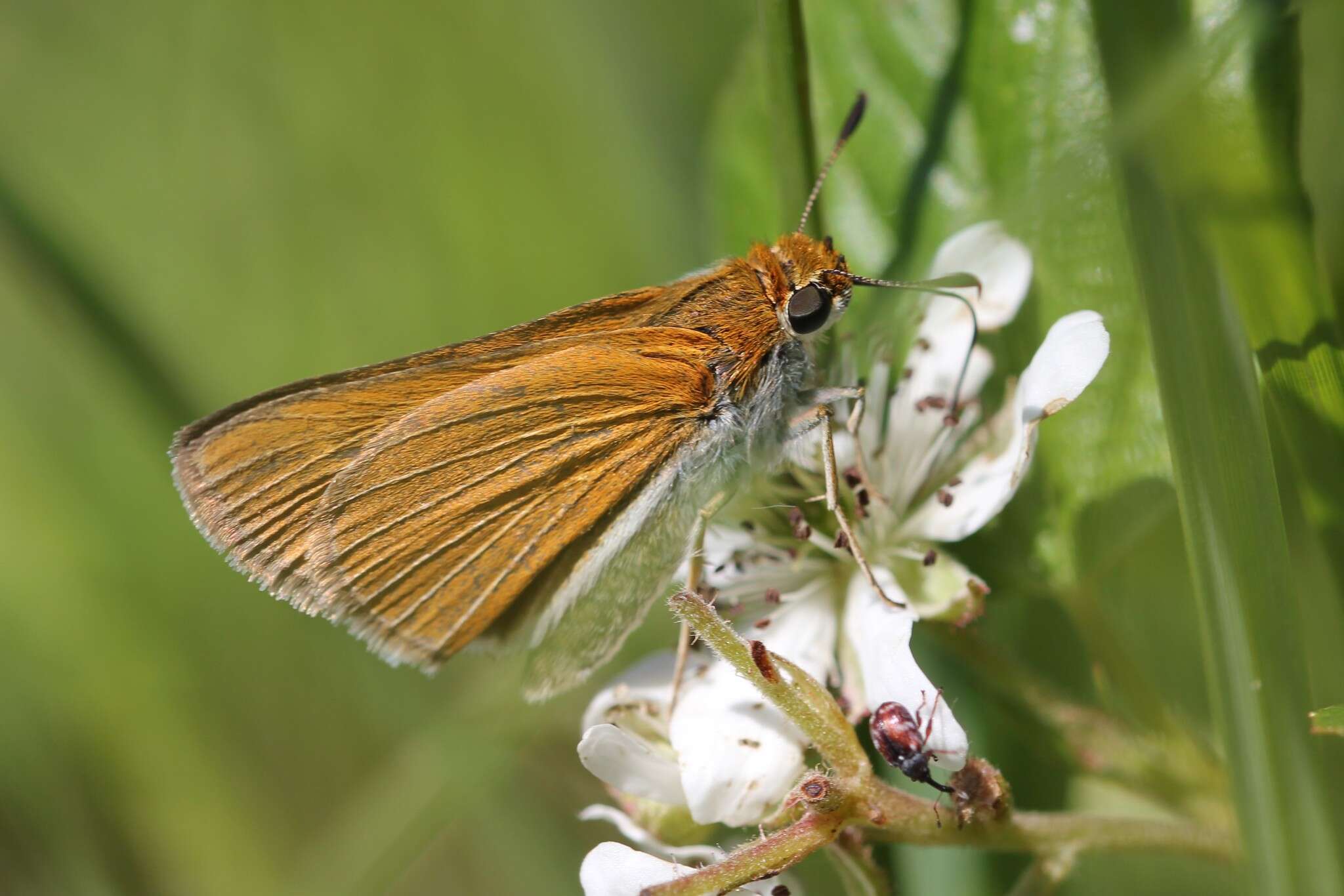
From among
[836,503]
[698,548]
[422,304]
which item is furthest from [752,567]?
[422,304]

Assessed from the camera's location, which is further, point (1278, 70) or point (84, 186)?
point (84, 186)

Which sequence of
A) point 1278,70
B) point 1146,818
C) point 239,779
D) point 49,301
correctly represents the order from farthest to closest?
point 239,779 → point 49,301 → point 1146,818 → point 1278,70

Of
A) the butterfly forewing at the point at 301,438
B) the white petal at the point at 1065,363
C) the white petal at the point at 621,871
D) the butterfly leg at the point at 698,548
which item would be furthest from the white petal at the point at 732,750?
the butterfly forewing at the point at 301,438

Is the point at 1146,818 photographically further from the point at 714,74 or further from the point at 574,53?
the point at 574,53

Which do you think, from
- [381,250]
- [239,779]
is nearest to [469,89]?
[381,250]

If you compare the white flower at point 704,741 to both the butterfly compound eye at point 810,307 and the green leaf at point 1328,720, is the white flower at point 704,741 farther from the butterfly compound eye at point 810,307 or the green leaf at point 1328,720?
the green leaf at point 1328,720

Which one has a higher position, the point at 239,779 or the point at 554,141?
the point at 554,141

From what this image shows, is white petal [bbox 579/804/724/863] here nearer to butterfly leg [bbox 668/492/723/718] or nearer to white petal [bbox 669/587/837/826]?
white petal [bbox 669/587/837/826]
